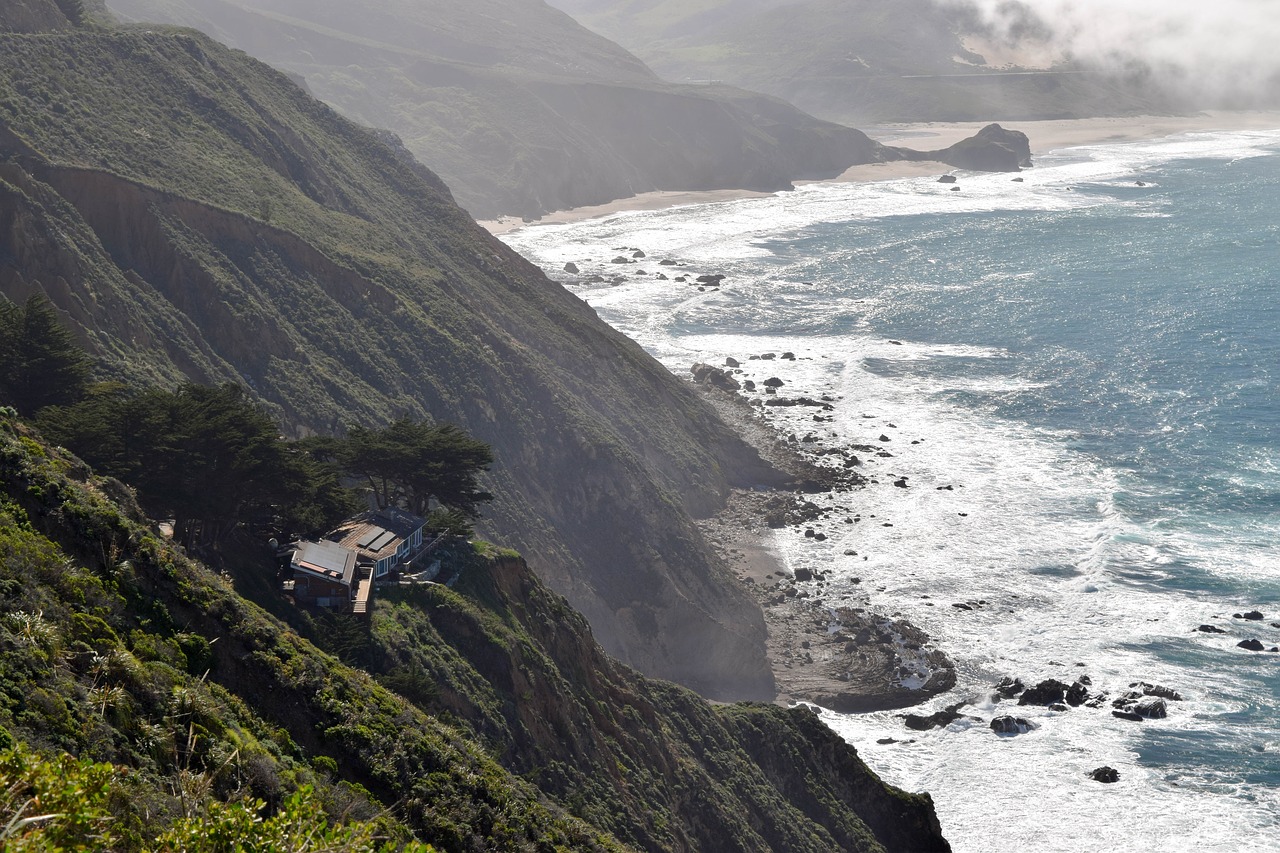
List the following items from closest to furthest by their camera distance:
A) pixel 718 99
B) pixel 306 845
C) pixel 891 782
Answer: pixel 306 845 < pixel 891 782 < pixel 718 99

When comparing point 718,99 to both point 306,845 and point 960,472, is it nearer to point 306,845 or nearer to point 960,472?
point 960,472

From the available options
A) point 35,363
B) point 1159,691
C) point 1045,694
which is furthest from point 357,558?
point 1159,691

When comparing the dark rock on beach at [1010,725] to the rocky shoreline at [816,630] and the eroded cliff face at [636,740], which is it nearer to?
the rocky shoreline at [816,630]

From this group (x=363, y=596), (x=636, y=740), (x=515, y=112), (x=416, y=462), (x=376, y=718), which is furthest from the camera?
(x=515, y=112)

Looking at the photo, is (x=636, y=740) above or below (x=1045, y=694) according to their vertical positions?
above

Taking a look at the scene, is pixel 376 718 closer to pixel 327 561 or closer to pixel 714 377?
pixel 327 561

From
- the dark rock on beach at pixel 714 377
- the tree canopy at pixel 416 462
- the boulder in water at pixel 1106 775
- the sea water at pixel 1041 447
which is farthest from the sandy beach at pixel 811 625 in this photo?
the tree canopy at pixel 416 462

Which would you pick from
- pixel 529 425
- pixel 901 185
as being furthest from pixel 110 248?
A: pixel 901 185
